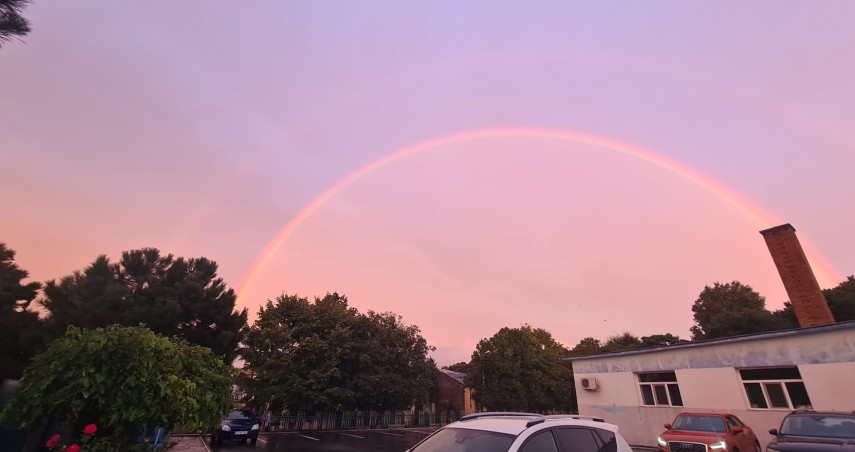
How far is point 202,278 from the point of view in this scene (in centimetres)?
2512

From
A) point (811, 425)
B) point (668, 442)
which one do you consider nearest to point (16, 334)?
point (668, 442)

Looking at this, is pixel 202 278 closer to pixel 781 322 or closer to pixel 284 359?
pixel 284 359

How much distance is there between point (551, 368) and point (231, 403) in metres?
39.6

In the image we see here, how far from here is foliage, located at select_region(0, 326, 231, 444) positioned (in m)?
5.97

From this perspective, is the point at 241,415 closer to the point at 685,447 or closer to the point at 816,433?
the point at 685,447

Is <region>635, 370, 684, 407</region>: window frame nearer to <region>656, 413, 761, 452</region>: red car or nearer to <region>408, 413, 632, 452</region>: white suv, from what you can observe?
<region>656, 413, 761, 452</region>: red car

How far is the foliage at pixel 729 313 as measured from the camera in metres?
43.5

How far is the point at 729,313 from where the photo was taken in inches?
1826

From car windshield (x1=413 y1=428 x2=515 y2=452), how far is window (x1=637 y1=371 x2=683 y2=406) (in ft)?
57.2

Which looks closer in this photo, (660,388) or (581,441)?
(581,441)

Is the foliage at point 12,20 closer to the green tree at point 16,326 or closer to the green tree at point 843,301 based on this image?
the green tree at point 16,326

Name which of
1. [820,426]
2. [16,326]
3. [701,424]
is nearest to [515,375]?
[701,424]

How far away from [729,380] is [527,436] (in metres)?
16.8

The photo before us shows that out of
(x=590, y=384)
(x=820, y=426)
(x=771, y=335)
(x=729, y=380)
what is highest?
(x=771, y=335)
